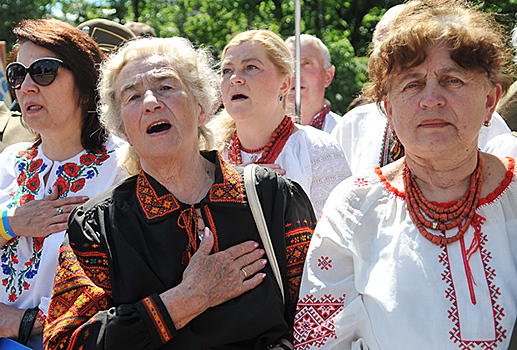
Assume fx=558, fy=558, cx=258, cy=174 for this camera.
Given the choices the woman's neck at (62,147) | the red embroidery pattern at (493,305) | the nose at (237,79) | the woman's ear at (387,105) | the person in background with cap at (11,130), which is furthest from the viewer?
the person in background with cap at (11,130)

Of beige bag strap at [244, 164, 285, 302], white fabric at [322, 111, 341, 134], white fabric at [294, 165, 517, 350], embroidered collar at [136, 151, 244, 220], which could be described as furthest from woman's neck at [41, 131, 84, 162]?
white fabric at [322, 111, 341, 134]

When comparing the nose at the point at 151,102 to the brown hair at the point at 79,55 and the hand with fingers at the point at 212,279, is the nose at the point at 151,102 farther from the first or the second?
the brown hair at the point at 79,55

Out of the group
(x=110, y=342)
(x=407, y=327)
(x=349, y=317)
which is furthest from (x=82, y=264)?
(x=407, y=327)

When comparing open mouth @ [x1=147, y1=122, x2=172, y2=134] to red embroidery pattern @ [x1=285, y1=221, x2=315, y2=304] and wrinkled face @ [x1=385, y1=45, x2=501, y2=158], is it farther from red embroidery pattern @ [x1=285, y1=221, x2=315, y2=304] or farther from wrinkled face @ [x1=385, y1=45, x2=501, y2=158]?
wrinkled face @ [x1=385, y1=45, x2=501, y2=158]

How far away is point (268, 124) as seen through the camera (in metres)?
3.39

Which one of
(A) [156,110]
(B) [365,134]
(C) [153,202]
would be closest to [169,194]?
(C) [153,202]

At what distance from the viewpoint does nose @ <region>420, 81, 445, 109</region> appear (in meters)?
1.97

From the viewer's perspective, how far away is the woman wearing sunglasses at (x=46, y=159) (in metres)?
2.70

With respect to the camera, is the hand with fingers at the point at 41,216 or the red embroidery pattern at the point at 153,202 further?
the hand with fingers at the point at 41,216

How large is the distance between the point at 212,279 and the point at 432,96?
106 centimetres

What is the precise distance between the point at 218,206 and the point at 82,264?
580mm

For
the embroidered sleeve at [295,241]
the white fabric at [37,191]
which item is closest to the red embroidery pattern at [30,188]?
the white fabric at [37,191]

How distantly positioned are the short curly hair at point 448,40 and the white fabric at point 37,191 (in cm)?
140

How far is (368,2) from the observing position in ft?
42.3
